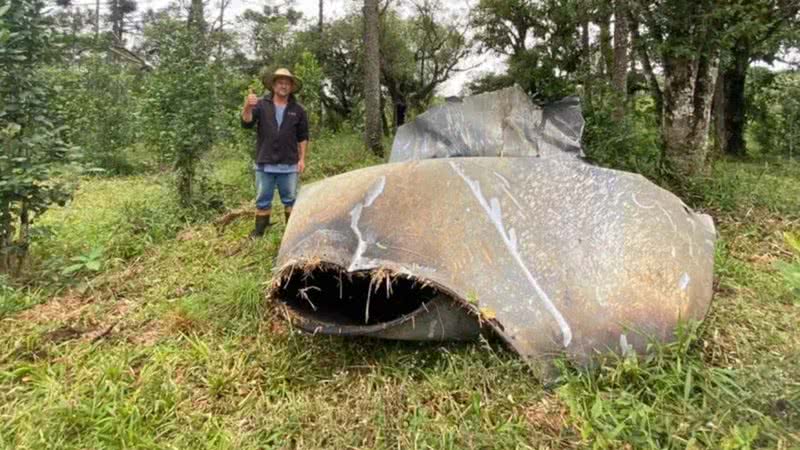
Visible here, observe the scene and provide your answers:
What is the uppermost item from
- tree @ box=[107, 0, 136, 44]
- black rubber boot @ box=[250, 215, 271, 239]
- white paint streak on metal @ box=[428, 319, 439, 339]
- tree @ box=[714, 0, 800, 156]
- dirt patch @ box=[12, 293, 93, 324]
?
tree @ box=[107, 0, 136, 44]

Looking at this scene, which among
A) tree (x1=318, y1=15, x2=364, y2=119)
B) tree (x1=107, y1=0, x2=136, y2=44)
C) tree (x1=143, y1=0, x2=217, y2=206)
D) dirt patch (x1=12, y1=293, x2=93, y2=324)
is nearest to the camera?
dirt patch (x1=12, y1=293, x2=93, y2=324)

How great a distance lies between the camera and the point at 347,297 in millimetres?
2727

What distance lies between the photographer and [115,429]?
1.95m

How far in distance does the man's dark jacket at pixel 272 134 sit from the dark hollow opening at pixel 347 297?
141 centimetres

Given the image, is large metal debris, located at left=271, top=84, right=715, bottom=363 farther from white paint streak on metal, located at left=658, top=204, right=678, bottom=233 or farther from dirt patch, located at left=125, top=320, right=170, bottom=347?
dirt patch, located at left=125, top=320, right=170, bottom=347

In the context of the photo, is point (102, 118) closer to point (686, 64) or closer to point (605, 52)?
point (686, 64)

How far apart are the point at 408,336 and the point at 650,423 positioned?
97cm

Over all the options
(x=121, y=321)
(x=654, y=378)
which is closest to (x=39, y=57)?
(x=121, y=321)

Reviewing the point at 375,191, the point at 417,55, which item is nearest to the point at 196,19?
the point at 375,191

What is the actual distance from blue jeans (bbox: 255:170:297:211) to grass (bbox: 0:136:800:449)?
841 mm

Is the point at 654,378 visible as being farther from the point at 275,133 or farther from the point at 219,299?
the point at 275,133

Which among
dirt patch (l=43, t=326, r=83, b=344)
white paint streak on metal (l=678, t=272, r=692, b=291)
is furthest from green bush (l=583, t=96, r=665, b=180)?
dirt patch (l=43, t=326, r=83, b=344)

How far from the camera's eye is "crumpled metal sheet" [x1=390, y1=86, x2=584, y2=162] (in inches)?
127

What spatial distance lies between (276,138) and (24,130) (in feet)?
5.12
